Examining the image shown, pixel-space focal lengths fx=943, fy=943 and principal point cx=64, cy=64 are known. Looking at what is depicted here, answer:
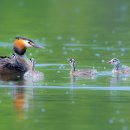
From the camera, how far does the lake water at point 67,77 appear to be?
1548 cm

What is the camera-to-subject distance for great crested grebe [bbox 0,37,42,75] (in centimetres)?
2113

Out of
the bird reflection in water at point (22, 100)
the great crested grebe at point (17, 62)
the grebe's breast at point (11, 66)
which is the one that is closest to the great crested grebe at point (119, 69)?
the great crested grebe at point (17, 62)

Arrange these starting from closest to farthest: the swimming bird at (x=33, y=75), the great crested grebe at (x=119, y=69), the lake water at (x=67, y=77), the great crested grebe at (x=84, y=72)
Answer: the lake water at (x=67, y=77)
the swimming bird at (x=33, y=75)
the great crested grebe at (x=84, y=72)
the great crested grebe at (x=119, y=69)

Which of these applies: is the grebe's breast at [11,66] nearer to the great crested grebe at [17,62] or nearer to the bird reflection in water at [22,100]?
the great crested grebe at [17,62]

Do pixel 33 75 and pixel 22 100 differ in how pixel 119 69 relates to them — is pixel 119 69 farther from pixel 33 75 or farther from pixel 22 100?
pixel 22 100

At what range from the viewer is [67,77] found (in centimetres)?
2008

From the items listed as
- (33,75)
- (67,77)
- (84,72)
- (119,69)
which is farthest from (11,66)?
(119,69)

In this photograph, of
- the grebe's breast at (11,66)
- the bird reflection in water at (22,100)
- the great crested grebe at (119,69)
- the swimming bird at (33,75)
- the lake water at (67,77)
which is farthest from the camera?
the grebe's breast at (11,66)

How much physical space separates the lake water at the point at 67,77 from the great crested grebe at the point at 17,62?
351 mm

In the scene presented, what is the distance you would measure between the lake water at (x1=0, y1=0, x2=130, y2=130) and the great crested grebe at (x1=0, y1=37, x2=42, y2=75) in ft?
1.15

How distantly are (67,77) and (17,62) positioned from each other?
73.3 inches

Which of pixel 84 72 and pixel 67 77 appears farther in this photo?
pixel 84 72

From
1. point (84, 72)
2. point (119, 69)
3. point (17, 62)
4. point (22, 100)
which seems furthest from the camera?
point (17, 62)

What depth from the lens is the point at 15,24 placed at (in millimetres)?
34406
